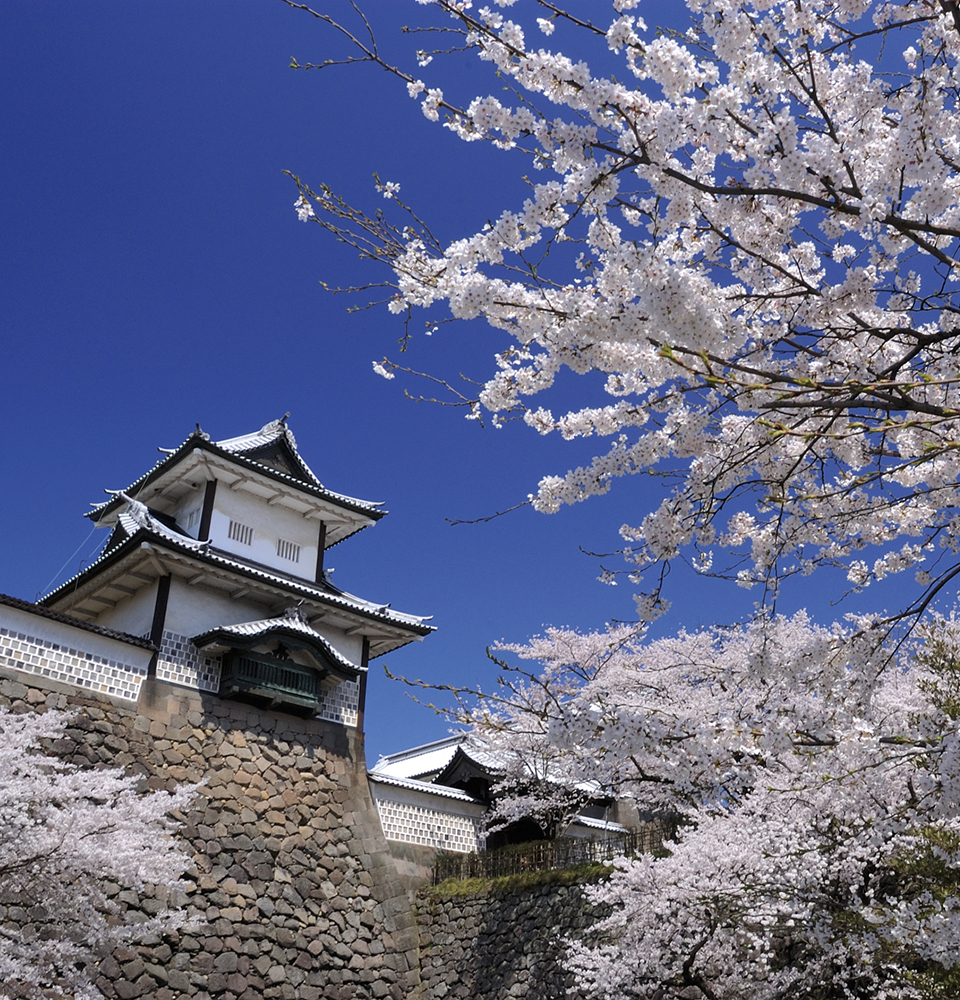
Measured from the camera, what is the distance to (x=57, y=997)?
8.78 meters

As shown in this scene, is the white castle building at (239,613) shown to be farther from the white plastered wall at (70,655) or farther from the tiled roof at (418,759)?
the tiled roof at (418,759)

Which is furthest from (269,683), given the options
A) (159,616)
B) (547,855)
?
(547,855)

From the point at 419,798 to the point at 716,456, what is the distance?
10.9 meters

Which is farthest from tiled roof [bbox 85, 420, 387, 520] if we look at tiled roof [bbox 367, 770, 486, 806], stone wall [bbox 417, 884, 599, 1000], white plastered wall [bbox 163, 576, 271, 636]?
stone wall [bbox 417, 884, 599, 1000]

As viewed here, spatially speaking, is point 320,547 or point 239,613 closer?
point 239,613

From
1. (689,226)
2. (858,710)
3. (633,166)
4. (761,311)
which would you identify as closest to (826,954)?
(858,710)

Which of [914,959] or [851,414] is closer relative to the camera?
[851,414]

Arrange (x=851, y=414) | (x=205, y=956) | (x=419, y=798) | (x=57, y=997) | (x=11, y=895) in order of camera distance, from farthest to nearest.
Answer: (x=419, y=798) < (x=205, y=956) < (x=57, y=997) < (x=11, y=895) < (x=851, y=414)

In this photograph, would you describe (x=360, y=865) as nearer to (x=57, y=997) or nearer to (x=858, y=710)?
(x=57, y=997)

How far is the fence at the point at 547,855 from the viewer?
11.5 m

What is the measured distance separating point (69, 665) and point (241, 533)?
377cm

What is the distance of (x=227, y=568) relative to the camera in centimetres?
1284

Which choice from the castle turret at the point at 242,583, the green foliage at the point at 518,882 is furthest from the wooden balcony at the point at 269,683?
the green foliage at the point at 518,882

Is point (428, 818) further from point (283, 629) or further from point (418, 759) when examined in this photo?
point (418, 759)
